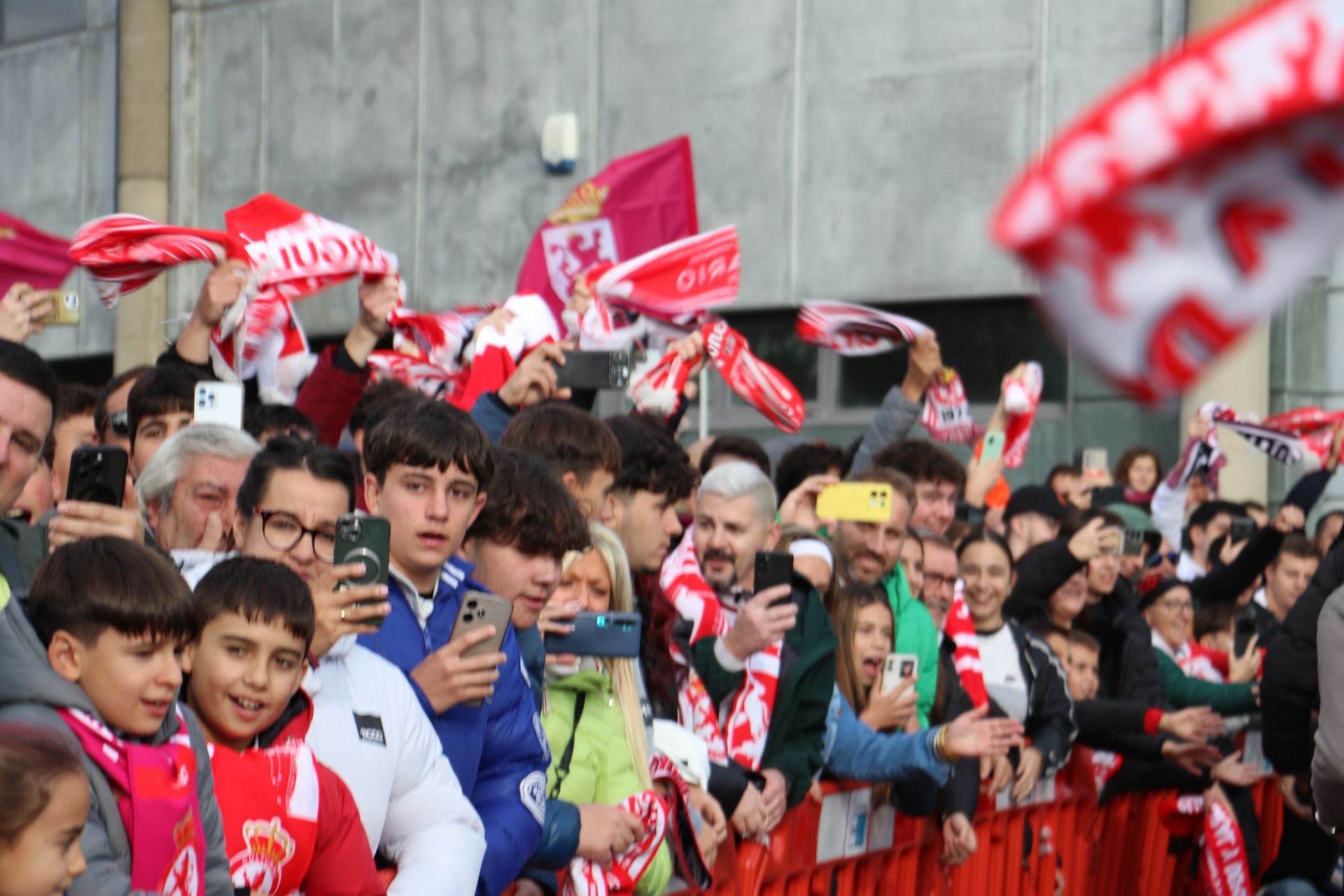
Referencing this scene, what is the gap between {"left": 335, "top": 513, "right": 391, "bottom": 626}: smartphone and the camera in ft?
11.5

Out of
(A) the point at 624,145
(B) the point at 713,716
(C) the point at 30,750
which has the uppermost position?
(A) the point at 624,145

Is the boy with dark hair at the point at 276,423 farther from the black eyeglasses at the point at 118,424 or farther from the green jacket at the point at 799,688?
the green jacket at the point at 799,688

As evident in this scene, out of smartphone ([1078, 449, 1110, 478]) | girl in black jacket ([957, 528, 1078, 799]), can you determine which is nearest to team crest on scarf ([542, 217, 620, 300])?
girl in black jacket ([957, 528, 1078, 799])

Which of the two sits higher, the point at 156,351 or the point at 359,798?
the point at 156,351

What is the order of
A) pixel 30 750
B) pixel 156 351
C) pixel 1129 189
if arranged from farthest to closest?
pixel 156 351 < pixel 30 750 < pixel 1129 189

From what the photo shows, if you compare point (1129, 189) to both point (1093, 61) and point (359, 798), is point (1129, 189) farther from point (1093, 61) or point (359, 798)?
point (1093, 61)

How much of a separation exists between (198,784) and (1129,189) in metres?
2.11

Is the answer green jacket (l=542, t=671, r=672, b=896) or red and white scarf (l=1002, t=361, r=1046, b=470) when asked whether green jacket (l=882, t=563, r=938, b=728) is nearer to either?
green jacket (l=542, t=671, r=672, b=896)

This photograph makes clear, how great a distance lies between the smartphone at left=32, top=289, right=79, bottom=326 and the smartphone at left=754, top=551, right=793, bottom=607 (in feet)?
7.37

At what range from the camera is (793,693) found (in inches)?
222

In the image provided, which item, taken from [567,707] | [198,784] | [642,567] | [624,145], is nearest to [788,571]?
[642,567]

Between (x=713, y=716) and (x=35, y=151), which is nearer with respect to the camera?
(x=713, y=716)

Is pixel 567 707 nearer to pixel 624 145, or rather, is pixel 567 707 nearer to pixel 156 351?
pixel 624 145

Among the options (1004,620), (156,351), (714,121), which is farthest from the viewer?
(156,351)
